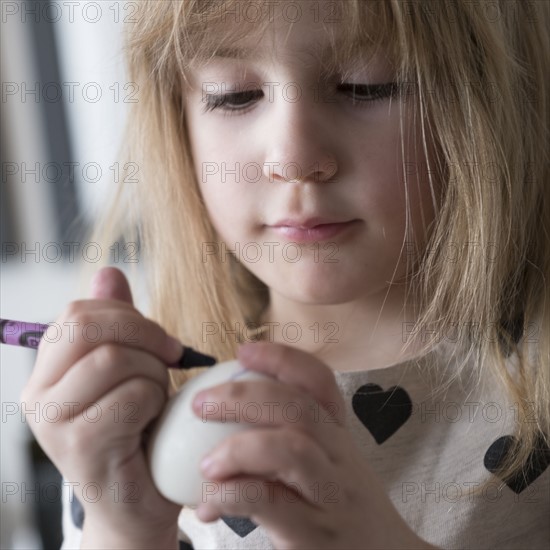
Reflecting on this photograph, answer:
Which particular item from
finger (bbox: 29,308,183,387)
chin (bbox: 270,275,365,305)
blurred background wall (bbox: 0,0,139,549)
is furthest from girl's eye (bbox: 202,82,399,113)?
blurred background wall (bbox: 0,0,139,549)

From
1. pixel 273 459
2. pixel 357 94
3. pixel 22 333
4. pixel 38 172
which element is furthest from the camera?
pixel 38 172

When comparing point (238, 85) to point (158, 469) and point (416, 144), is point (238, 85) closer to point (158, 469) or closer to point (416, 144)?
point (416, 144)

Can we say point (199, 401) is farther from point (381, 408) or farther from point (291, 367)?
point (381, 408)

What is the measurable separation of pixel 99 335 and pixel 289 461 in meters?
0.14

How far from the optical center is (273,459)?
46cm

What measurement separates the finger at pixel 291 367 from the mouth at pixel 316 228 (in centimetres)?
21

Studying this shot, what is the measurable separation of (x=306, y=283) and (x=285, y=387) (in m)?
0.26

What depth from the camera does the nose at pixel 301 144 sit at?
25.5 inches

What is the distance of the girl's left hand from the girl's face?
21cm

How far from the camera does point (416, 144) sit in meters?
0.71

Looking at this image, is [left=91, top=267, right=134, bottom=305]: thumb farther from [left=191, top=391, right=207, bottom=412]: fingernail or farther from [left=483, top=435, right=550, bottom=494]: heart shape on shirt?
[left=483, top=435, right=550, bottom=494]: heart shape on shirt

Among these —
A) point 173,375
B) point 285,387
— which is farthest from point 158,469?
point 173,375

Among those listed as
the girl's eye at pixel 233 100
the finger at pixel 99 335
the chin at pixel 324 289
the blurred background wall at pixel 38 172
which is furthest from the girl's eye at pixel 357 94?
the blurred background wall at pixel 38 172

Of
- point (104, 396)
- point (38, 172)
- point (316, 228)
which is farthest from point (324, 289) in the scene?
point (38, 172)
